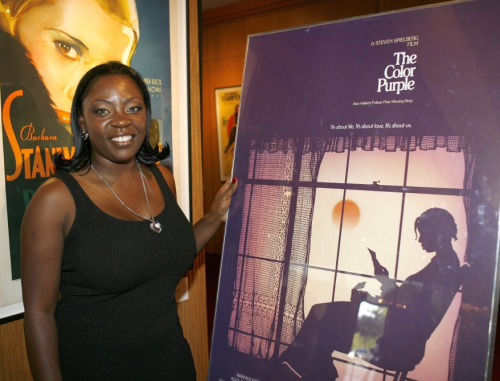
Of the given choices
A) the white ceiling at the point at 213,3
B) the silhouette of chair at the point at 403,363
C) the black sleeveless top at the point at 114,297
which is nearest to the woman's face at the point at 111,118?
the black sleeveless top at the point at 114,297

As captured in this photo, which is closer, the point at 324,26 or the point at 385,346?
the point at 385,346

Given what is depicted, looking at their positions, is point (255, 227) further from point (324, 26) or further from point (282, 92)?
point (324, 26)

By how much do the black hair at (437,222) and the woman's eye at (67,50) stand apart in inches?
52.1

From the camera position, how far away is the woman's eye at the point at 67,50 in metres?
1.64

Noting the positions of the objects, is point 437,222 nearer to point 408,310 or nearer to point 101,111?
point 408,310

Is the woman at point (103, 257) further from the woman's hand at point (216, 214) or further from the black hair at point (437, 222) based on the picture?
the black hair at point (437, 222)

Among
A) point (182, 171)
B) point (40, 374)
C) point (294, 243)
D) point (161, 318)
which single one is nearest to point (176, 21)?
point (182, 171)

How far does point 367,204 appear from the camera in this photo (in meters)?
1.40

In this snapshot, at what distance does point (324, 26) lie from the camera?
155 cm

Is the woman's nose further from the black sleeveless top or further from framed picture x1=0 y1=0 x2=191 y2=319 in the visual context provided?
framed picture x1=0 y1=0 x2=191 y2=319

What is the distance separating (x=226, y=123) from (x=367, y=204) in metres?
4.43

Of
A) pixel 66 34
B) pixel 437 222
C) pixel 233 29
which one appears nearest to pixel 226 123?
pixel 233 29

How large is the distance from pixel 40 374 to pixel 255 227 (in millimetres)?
802

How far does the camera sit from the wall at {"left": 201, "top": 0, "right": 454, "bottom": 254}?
4.70m
